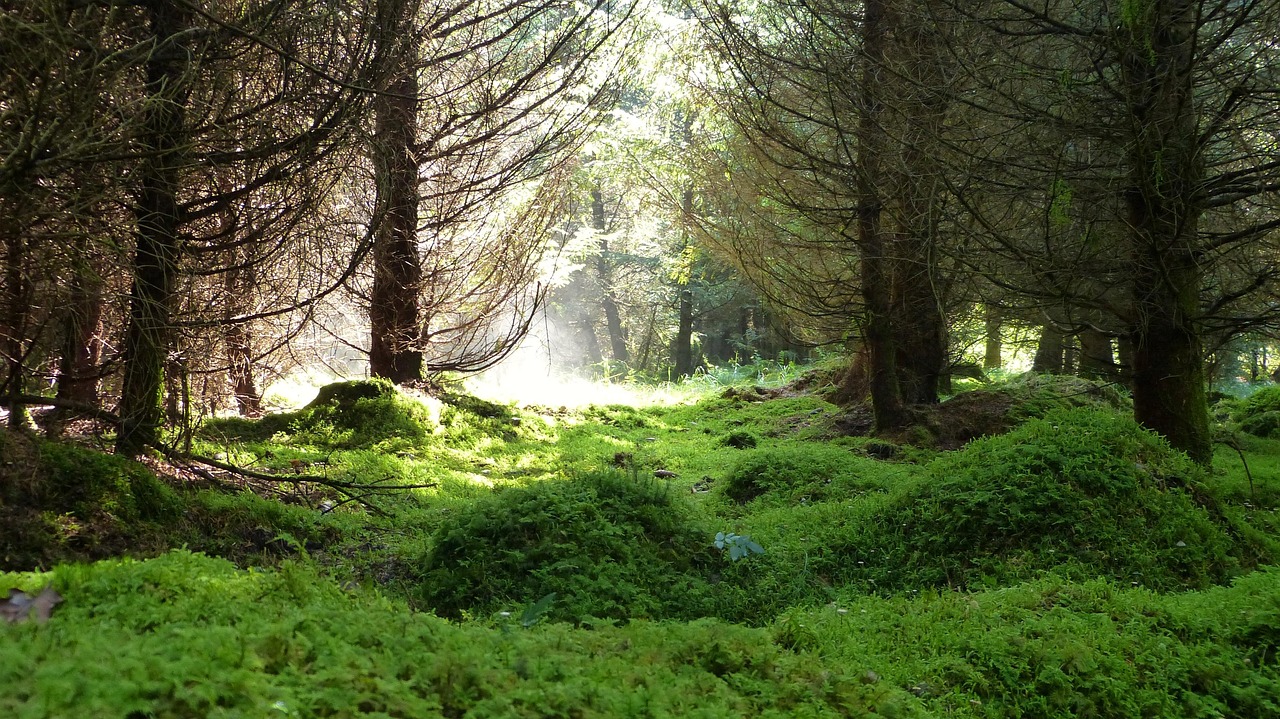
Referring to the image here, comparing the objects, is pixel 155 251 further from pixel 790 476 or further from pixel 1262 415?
pixel 1262 415

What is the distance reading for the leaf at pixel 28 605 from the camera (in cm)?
232

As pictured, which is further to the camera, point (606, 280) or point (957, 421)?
point (606, 280)

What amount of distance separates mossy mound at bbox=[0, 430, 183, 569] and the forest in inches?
0.8

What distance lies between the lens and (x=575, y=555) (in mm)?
4734

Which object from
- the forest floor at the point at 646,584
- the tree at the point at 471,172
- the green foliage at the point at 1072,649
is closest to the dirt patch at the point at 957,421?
the forest floor at the point at 646,584

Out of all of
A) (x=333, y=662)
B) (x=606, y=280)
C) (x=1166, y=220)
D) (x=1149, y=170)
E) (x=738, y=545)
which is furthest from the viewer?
(x=606, y=280)

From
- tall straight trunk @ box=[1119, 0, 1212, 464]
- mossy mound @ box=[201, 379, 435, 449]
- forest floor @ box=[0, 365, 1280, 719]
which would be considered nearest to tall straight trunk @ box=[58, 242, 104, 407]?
forest floor @ box=[0, 365, 1280, 719]

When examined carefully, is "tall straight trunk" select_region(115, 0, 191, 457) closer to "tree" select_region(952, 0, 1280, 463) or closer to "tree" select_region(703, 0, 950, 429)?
"tree" select_region(703, 0, 950, 429)

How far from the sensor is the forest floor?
209 centimetres

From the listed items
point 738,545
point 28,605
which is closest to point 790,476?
point 738,545

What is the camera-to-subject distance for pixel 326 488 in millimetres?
6629

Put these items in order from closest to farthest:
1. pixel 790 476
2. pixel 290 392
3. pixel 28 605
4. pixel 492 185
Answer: pixel 28 605 < pixel 790 476 < pixel 492 185 < pixel 290 392

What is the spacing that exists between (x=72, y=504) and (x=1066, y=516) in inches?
250

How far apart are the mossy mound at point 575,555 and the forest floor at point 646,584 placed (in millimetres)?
22
